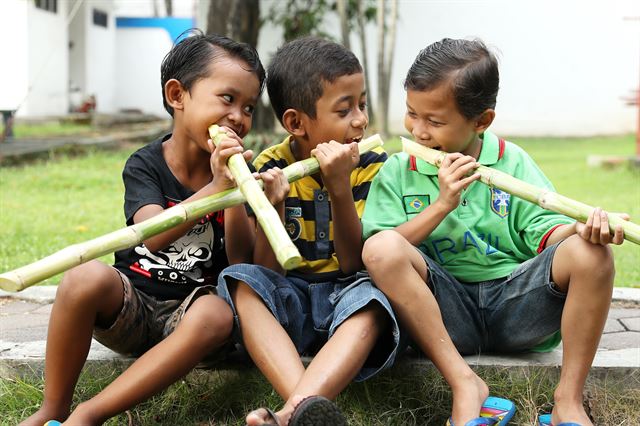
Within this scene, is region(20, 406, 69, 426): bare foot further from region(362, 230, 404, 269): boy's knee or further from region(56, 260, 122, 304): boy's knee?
region(362, 230, 404, 269): boy's knee

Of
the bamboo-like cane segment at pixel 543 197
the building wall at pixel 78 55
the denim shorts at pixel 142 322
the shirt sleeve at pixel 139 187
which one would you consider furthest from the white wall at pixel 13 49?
A: the building wall at pixel 78 55

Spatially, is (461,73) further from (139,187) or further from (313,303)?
(139,187)

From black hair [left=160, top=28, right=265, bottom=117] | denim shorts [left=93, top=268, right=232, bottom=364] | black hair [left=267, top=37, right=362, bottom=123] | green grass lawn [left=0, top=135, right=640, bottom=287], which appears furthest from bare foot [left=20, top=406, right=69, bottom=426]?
green grass lawn [left=0, top=135, right=640, bottom=287]

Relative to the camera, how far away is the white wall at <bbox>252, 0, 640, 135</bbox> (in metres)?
12.3

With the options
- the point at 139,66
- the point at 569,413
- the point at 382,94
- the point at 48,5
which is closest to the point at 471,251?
the point at 569,413

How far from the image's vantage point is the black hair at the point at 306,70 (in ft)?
9.02

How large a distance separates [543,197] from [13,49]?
5187mm

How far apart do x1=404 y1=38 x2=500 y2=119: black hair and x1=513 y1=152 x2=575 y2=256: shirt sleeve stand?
0.81 feet

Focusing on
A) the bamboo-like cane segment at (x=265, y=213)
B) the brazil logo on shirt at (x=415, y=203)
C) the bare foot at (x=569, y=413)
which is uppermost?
the bamboo-like cane segment at (x=265, y=213)

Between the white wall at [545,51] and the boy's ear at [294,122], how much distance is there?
9.81 meters

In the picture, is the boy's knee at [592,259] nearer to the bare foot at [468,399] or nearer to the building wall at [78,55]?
the bare foot at [468,399]

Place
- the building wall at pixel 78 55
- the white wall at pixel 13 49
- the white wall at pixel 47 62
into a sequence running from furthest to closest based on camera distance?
the building wall at pixel 78 55 → the white wall at pixel 47 62 → the white wall at pixel 13 49

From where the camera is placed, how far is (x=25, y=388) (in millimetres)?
2676

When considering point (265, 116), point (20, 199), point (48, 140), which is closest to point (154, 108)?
point (48, 140)
